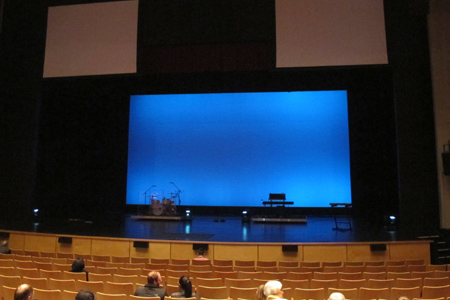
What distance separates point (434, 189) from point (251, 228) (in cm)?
431

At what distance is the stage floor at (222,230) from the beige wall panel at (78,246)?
295 mm

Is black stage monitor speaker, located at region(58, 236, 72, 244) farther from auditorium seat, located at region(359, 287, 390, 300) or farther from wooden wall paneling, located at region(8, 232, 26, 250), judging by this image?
auditorium seat, located at region(359, 287, 390, 300)

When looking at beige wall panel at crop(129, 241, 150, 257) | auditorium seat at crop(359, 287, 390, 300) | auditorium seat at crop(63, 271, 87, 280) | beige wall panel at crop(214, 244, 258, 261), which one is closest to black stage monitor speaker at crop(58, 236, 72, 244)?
beige wall panel at crop(129, 241, 150, 257)

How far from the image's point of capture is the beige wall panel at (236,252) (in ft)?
22.9

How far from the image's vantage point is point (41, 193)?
11891 mm

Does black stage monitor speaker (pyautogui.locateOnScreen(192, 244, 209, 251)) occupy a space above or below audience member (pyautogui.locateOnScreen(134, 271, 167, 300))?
above

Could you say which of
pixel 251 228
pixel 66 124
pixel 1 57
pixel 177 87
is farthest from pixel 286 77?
pixel 1 57

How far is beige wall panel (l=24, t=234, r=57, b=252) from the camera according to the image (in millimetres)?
7738

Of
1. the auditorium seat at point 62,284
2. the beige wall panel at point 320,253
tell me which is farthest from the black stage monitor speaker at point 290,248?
the auditorium seat at point 62,284

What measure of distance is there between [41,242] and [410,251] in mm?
7054

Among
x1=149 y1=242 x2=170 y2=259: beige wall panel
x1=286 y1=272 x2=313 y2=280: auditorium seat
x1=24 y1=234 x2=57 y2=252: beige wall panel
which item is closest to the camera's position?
x1=286 y1=272 x2=313 y2=280: auditorium seat

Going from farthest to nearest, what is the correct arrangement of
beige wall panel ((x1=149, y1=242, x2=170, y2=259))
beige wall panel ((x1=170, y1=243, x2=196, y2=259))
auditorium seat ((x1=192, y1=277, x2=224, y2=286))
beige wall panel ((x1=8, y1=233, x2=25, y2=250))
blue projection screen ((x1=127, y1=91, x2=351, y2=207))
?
blue projection screen ((x1=127, y1=91, x2=351, y2=207)) < beige wall panel ((x1=8, y1=233, x2=25, y2=250)) < beige wall panel ((x1=149, y1=242, x2=170, y2=259)) < beige wall panel ((x1=170, y1=243, x2=196, y2=259)) < auditorium seat ((x1=192, y1=277, x2=224, y2=286))

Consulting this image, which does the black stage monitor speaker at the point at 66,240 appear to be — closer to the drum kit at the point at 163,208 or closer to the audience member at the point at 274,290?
the drum kit at the point at 163,208

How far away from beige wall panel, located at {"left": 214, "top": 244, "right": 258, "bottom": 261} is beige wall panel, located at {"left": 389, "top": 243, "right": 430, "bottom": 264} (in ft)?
8.14
